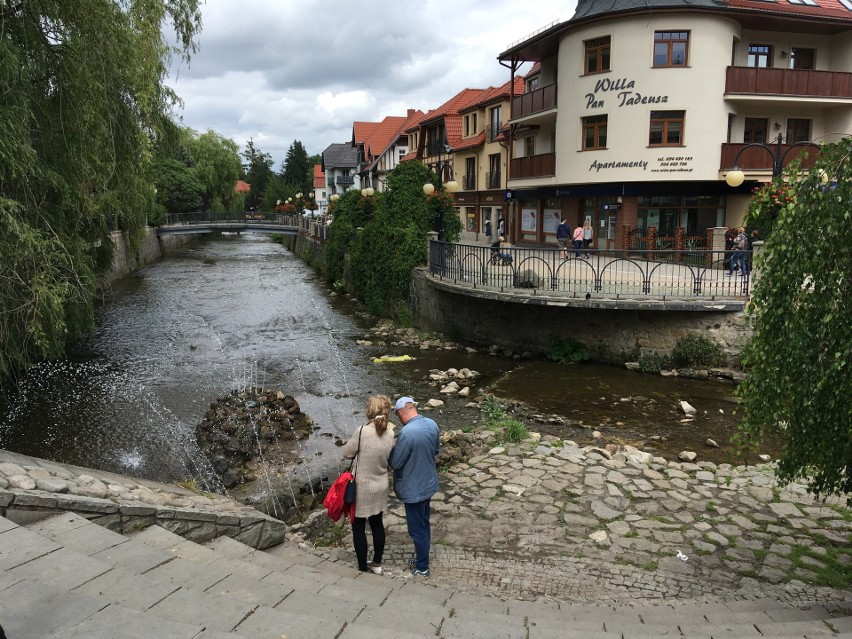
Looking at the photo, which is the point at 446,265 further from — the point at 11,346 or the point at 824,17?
the point at 824,17

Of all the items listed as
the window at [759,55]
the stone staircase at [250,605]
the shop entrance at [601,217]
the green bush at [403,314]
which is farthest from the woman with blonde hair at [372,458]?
the window at [759,55]

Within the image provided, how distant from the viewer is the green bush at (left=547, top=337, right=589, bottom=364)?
1711cm

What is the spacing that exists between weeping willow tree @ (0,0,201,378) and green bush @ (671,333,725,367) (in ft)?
43.3

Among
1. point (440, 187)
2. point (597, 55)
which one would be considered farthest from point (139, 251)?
point (597, 55)

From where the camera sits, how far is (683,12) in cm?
2330

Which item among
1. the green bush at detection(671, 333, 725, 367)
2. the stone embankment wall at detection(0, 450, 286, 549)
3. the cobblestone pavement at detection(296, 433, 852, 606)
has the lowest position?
the cobblestone pavement at detection(296, 433, 852, 606)

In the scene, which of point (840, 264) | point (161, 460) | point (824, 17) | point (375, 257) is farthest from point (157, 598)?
point (824, 17)

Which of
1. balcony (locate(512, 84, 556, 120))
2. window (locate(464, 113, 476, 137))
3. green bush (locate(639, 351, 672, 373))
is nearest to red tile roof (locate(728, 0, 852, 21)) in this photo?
balcony (locate(512, 84, 556, 120))

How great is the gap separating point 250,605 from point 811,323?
467cm

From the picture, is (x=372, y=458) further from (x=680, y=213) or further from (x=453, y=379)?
(x=680, y=213)

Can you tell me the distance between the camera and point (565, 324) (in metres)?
17.5

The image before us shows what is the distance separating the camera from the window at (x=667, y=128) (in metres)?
24.1

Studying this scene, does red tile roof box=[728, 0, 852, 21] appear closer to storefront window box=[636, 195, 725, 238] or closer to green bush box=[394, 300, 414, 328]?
storefront window box=[636, 195, 725, 238]

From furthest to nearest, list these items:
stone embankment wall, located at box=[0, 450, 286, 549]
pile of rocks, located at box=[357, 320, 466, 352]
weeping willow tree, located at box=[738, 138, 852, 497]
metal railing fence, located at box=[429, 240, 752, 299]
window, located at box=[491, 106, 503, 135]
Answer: window, located at box=[491, 106, 503, 135] < pile of rocks, located at box=[357, 320, 466, 352] < metal railing fence, located at box=[429, 240, 752, 299] < stone embankment wall, located at box=[0, 450, 286, 549] < weeping willow tree, located at box=[738, 138, 852, 497]
